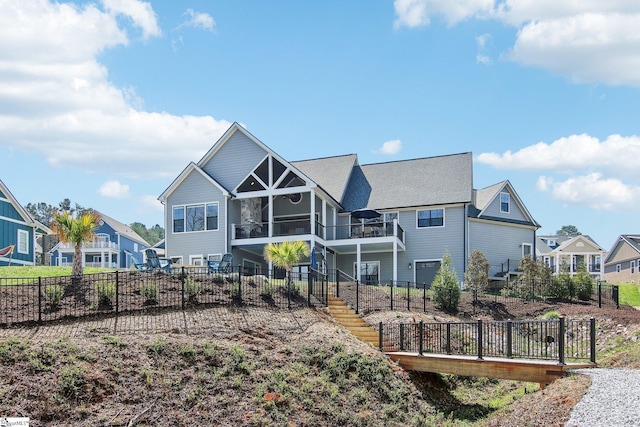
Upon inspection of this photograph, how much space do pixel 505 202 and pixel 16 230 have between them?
25.9 m

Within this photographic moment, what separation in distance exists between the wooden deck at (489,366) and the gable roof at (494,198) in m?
17.4

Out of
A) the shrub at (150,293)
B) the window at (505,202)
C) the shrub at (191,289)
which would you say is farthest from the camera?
the window at (505,202)

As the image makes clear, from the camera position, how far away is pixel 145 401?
12945mm

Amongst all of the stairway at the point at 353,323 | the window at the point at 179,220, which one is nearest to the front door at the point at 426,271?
the stairway at the point at 353,323

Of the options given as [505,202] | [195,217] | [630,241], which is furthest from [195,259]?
[630,241]

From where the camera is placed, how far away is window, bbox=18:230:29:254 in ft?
116

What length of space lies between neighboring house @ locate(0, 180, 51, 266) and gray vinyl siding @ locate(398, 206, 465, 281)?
19.9 metres

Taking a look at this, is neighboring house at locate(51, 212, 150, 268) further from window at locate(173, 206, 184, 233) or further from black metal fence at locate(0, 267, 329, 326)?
black metal fence at locate(0, 267, 329, 326)

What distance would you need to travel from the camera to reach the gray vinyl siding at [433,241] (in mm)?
33594

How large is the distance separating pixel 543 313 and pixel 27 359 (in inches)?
811

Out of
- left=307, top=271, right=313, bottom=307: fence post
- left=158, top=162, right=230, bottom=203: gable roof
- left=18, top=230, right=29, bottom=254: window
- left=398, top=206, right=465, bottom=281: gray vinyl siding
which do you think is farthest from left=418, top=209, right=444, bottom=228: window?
left=18, top=230, right=29, bottom=254: window

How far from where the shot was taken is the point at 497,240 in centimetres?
3538

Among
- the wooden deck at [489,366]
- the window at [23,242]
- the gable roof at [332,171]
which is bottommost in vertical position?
the wooden deck at [489,366]

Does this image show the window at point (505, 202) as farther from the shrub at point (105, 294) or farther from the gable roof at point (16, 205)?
the gable roof at point (16, 205)
